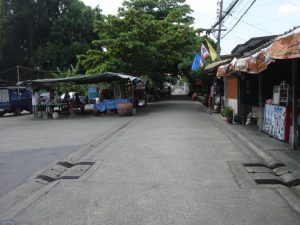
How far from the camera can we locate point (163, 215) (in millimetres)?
5836

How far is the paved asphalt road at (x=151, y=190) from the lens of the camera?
579 centimetres

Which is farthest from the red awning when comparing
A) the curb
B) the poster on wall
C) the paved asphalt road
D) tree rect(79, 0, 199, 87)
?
tree rect(79, 0, 199, 87)

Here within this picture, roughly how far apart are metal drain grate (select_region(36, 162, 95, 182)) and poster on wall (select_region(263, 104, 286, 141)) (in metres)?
6.10

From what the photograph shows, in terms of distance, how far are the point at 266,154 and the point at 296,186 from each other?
2986 millimetres

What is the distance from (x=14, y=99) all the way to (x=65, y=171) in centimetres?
2500

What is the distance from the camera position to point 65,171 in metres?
9.23

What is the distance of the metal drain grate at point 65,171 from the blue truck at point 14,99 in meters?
Result: 23.2

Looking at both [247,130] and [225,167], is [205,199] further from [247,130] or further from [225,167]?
[247,130]

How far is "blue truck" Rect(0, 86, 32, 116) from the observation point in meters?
31.3

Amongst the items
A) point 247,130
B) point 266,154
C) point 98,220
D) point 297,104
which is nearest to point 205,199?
point 98,220

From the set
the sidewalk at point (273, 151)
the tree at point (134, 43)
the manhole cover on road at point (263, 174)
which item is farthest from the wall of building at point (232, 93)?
the manhole cover on road at point (263, 174)

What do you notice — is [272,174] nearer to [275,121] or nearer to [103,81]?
[275,121]

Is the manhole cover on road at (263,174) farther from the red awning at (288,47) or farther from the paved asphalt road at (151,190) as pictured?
the red awning at (288,47)

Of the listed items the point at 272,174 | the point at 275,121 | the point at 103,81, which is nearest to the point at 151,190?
the point at 272,174
